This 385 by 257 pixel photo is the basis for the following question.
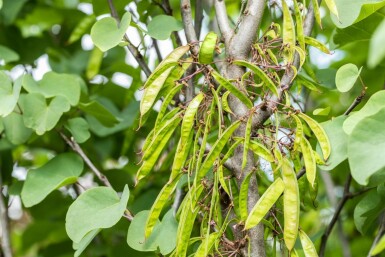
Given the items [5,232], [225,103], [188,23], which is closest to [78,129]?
[5,232]

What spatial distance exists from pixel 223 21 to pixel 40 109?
372 mm

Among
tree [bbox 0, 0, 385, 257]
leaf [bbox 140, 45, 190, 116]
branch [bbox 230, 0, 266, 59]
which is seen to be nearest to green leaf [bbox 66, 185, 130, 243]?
tree [bbox 0, 0, 385, 257]

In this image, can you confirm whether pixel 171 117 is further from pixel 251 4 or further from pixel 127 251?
pixel 127 251

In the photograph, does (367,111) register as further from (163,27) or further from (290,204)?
(163,27)

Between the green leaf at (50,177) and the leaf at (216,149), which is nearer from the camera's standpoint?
the leaf at (216,149)

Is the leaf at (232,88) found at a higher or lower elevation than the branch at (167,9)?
higher

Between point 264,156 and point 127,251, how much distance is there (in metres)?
0.60

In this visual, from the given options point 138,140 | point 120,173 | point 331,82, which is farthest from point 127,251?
point 331,82

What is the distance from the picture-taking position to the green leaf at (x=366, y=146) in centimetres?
68

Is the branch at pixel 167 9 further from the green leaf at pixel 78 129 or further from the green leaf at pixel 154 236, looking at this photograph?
the green leaf at pixel 154 236

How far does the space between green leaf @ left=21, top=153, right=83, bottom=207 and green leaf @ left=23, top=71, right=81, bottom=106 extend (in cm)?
10

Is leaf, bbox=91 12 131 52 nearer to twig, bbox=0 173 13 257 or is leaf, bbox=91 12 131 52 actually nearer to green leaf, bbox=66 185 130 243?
green leaf, bbox=66 185 130 243

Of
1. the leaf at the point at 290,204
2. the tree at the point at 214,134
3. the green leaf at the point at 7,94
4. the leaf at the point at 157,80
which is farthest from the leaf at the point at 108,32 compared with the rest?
the leaf at the point at 290,204

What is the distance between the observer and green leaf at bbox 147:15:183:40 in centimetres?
98
